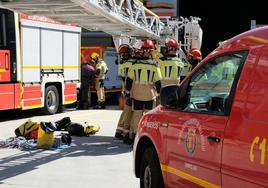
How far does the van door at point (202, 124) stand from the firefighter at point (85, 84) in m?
12.9

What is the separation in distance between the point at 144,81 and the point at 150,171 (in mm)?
4333

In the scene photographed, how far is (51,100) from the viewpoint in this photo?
52.7 feet

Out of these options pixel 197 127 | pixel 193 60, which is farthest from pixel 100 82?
pixel 197 127

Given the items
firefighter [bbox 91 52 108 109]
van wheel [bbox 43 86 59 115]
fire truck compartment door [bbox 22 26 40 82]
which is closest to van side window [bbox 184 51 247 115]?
fire truck compartment door [bbox 22 26 40 82]

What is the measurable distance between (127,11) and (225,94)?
8.46m

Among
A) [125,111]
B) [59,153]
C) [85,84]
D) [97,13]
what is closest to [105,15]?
[97,13]

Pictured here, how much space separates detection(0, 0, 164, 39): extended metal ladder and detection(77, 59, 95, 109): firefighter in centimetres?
414

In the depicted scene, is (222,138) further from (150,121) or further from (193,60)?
(193,60)

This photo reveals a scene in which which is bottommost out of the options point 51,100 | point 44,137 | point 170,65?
point 44,137

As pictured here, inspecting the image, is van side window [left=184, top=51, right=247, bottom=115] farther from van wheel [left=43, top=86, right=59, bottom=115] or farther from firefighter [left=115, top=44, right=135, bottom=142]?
van wheel [left=43, top=86, right=59, bottom=115]

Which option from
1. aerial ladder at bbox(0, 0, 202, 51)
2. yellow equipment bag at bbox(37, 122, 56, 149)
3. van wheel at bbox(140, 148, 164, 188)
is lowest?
yellow equipment bag at bbox(37, 122, 56, 149)

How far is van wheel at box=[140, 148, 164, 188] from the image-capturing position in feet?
A: 18.2

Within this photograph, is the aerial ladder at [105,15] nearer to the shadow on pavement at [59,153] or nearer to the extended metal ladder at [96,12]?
the extended metal ladder at [96,12]

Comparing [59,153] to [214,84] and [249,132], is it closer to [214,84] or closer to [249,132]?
[214,84]
